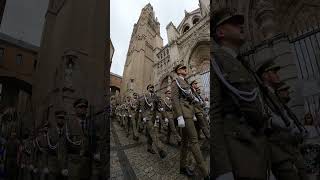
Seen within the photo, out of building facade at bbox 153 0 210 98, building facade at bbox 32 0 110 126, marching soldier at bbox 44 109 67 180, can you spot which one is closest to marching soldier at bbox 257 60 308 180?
marching soldier at bbox 44 109 67 180

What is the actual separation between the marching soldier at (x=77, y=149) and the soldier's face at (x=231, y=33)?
4.20m

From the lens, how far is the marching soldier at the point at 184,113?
17.1 feet

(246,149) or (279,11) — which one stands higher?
(279,11)

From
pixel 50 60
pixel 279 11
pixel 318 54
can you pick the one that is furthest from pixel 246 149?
pixel 50 60

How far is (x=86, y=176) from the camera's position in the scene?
18.8 feet

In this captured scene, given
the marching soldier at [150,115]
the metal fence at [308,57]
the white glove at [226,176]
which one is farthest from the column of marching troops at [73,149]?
the metal fence at [308,57]

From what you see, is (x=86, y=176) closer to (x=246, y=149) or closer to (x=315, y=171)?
(x=246, y=149)

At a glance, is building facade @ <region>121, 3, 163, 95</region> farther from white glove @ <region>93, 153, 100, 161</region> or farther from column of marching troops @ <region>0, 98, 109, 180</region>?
white glove @ <region>93, 153, 100, 161</region>

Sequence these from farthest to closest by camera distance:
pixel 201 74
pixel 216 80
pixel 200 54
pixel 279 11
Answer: pixel 200 54, pixel 201 74, pixel 279 11, pixel 216 80

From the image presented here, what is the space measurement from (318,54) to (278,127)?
5.95 meters

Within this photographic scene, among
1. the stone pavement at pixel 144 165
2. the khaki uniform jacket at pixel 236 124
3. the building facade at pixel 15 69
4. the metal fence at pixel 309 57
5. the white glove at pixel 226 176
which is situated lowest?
the stone pavement at pixel 144 165

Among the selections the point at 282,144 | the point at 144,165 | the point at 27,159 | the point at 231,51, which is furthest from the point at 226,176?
the point at 27,159

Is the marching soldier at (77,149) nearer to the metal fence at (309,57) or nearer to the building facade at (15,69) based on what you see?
the metal fence at (309,57)

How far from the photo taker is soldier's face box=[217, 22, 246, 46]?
2.63 m
